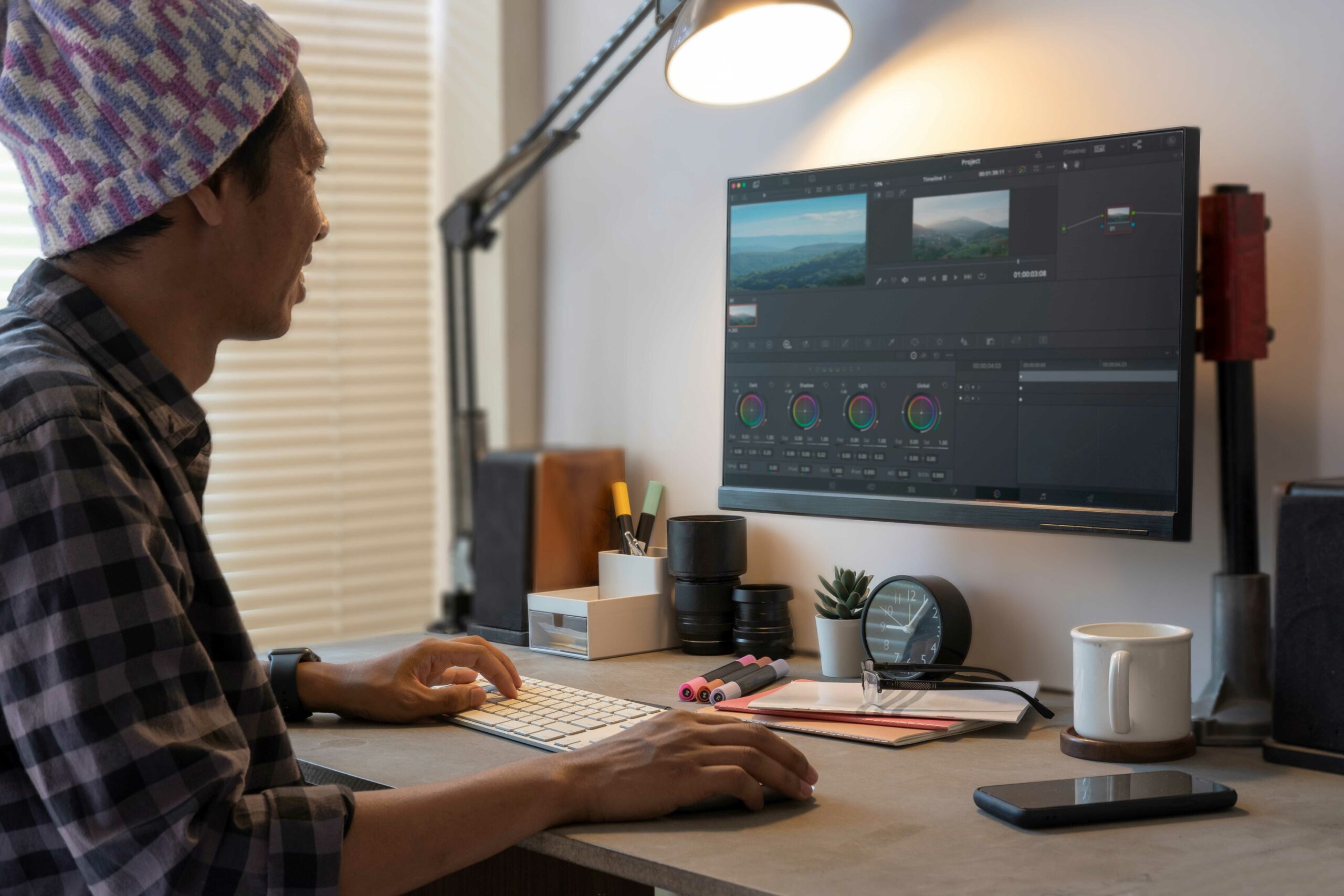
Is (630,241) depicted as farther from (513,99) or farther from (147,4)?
(147,4)

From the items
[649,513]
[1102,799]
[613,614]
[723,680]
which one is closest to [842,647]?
[723,680]

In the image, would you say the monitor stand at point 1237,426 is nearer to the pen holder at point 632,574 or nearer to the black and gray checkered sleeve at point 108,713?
the pen holder at point 632,574

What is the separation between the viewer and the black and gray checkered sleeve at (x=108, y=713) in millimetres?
740

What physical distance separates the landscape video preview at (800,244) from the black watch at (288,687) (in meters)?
0.66

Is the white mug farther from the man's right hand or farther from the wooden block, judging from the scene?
the wooden block

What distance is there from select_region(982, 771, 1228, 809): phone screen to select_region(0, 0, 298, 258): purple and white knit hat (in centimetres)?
76

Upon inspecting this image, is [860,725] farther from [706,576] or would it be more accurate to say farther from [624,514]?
[624,514]

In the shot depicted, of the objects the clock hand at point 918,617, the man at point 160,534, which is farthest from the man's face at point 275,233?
the clock hand at point 918,617

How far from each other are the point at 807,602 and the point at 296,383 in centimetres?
98

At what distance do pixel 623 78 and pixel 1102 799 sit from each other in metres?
1.11

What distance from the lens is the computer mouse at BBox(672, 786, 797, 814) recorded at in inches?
36.3

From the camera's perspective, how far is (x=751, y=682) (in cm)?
132

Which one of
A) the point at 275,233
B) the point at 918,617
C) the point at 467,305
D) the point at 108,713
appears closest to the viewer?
the point at 108,713

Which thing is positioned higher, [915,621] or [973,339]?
[973,339]
